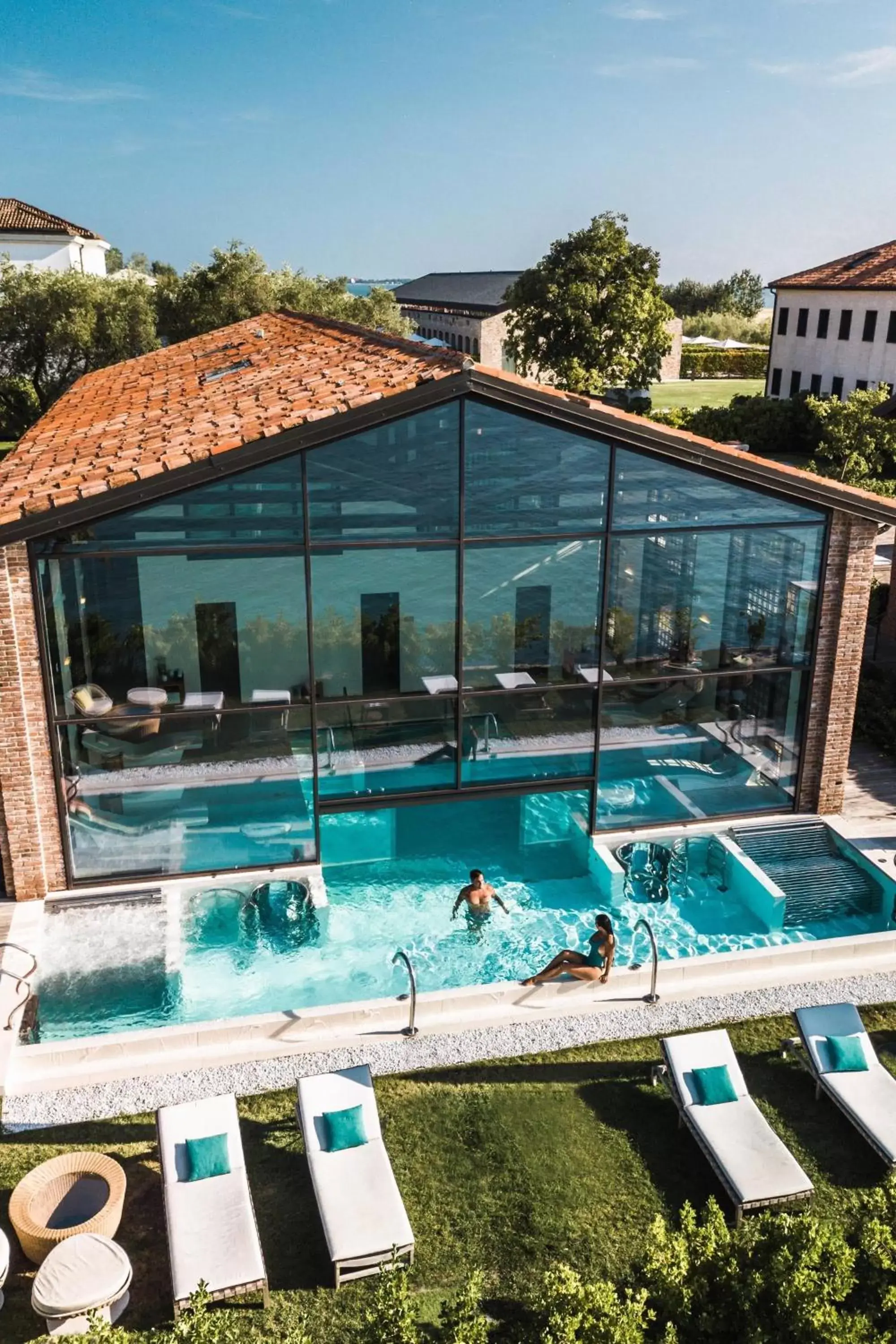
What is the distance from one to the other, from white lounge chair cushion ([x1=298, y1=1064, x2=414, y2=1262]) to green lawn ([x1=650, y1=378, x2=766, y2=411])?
52.9 m

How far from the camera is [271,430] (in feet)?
40.5

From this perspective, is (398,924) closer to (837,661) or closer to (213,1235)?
(213,1235)

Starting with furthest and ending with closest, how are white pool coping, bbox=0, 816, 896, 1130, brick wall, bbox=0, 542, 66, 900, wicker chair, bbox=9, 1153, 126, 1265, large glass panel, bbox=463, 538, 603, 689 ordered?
large glass panel, bbox=463, 538, 603, 689, brick wall, bbox=0, 542, 66, 900, white pool coping, bbox=0, 816, 896, 1130, wicker chair, bbox=9, 1153, 126, 1265

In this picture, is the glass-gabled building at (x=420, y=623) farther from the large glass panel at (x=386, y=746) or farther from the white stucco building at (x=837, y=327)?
the white stucco building at (x=837, y=327)

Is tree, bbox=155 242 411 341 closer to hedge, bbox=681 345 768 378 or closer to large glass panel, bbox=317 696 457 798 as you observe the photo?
large glass panel, bbox=317 696 457 798

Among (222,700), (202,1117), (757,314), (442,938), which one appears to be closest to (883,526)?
(442,938)

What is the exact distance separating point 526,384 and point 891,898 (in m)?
8.36

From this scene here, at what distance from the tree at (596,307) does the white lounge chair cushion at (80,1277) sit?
46.8 m

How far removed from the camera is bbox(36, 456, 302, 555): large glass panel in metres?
12.7

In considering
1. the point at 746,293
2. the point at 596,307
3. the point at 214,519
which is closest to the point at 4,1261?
the point at 214,519

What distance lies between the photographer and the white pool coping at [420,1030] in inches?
422

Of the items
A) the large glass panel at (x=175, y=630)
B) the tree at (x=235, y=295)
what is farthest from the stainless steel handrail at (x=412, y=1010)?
the tree at (x=235, y=295)

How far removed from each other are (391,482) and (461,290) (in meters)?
77.7

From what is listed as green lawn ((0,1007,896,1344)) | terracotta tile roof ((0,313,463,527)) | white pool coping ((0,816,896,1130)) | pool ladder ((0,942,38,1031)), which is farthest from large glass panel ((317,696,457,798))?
green lawn ((0,1007,896,1344))
